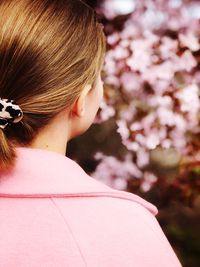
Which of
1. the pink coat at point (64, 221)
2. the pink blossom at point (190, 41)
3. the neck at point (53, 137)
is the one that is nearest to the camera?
the pink coat at point (64, 221)

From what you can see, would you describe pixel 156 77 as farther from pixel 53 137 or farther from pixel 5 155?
pixel 5 155

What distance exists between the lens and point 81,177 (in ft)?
3.60

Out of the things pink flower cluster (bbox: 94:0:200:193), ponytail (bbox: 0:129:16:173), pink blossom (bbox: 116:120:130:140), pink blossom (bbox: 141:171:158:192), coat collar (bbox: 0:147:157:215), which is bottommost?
pink blossom (bbox: 141:171:158:192)

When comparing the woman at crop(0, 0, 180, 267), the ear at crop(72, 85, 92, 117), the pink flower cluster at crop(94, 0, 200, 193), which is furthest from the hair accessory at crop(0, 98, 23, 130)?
the pink flower cluster at crop(94, 0, 200, 193)

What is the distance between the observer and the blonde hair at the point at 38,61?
107 cm

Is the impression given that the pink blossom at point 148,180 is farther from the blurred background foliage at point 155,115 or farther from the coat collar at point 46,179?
the coat collar at point 46,179

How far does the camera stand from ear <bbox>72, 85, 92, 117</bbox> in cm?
115

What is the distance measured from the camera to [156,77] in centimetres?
282

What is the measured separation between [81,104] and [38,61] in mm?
140

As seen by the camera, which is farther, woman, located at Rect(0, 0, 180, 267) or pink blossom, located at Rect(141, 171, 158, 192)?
pink blossom, located at Rect(141, 171, 158, 192)

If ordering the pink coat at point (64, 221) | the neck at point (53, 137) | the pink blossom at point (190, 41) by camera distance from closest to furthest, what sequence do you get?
the pink coat at point (64, 221) < the neck at point (53, 137) < the pink blossom at point (190, 41)

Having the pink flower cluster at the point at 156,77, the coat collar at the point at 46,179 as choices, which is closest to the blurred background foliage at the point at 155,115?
the pink flower cluster at the point at 156,77

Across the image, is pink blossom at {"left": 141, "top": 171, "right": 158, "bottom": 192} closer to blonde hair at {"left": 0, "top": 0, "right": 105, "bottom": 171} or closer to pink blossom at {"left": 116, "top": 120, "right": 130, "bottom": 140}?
pink blossom at {"left": 116, "top": 120, "right": 130, "bottom": 140}

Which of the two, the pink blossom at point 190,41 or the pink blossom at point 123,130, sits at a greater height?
the pink blossom at point 190,41
